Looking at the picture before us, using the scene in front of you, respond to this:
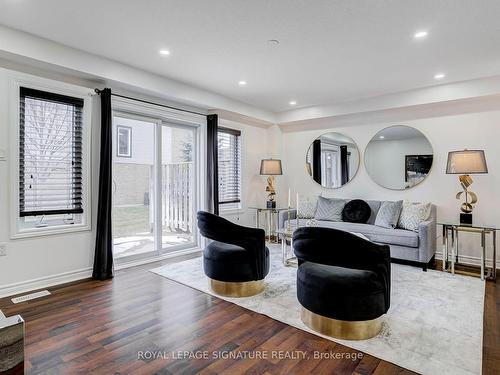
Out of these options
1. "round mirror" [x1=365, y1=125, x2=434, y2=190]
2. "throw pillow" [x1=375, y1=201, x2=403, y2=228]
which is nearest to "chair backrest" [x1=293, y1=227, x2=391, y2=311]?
"throw pillow" [x1=375, y1=201, x2=403, y2=228]

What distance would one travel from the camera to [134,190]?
463 cm

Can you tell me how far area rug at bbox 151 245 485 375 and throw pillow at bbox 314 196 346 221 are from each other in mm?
1329

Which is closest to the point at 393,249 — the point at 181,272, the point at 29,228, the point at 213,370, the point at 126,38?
the point at 181,272

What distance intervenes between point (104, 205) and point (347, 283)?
3.11 metres

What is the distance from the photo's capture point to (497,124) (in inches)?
177

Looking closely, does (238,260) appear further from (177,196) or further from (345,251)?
(177,196)

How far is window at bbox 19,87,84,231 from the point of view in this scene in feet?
11.3

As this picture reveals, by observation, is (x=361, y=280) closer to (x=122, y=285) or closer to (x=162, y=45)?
(x=122, y=285)

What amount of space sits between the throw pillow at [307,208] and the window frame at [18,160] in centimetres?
369

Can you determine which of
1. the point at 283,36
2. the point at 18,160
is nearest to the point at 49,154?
the point at 18,160

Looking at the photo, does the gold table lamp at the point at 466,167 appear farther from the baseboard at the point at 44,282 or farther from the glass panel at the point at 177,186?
the baseboard at the point at 44,282

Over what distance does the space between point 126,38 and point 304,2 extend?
189 centimetres

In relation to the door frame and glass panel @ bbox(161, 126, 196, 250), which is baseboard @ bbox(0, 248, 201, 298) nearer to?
the door frame

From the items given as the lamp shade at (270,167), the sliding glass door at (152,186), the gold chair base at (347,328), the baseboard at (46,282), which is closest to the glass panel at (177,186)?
the sliding glass door at (152,186)
